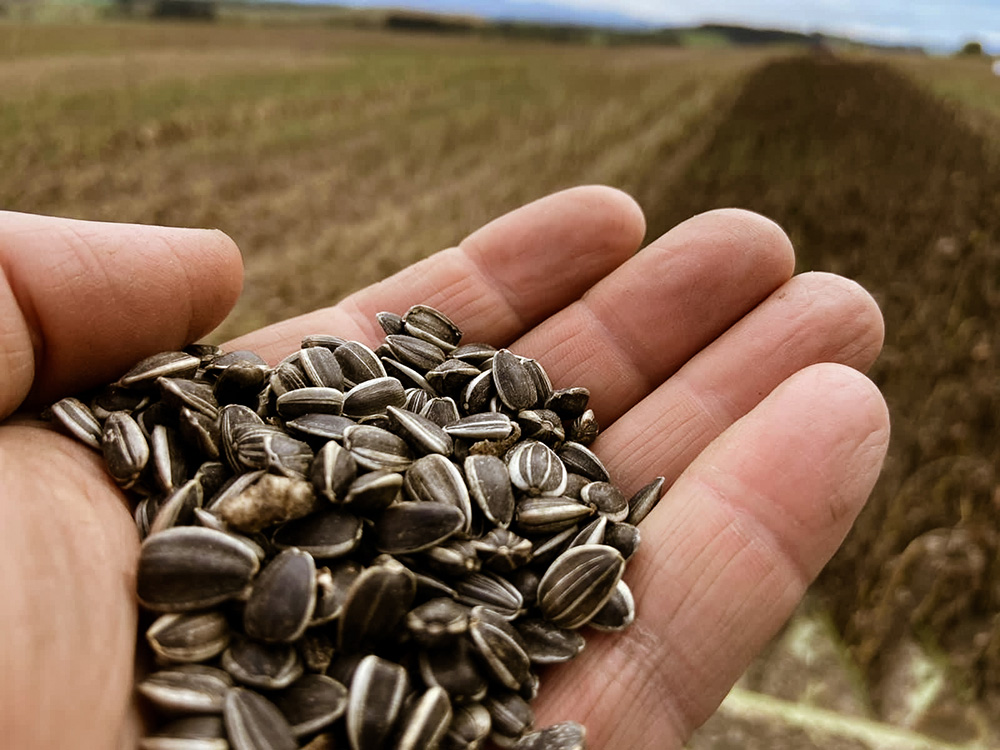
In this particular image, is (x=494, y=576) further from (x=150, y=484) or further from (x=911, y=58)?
(x=911, y=58)

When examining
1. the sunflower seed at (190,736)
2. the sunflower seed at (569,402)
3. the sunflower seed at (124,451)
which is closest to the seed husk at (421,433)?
the sunflower seed at (569,402)

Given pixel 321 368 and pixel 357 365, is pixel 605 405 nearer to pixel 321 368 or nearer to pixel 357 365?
pixel 357 365

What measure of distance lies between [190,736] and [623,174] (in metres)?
10.3

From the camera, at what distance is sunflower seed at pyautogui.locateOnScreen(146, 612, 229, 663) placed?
7.00 ft


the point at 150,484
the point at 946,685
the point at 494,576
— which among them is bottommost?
the point at 946,685

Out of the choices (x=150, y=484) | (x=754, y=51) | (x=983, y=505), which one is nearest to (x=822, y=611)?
(x=983, y=505)

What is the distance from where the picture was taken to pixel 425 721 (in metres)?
2.09

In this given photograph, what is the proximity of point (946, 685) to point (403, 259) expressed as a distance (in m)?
6.15

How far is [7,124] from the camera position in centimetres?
1050

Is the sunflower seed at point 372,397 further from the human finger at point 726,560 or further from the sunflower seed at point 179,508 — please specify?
the human finger at point 726,560

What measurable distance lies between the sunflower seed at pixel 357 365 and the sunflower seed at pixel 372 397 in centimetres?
13

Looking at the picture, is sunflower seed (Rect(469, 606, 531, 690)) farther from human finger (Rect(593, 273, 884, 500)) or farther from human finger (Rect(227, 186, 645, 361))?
human finger (Rect(227, 186, 645, 361))

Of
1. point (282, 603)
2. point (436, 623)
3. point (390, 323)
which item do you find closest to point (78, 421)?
point (282, 603)

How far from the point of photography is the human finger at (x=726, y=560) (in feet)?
7.93
